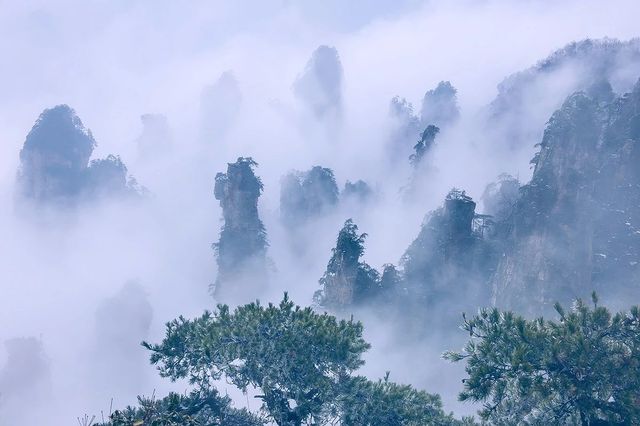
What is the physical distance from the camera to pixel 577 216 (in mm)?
61250

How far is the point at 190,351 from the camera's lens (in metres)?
35.8

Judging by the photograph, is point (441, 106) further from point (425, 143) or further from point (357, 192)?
point (425, 143)

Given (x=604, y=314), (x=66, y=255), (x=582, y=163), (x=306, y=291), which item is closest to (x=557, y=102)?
(x=582, y=163)

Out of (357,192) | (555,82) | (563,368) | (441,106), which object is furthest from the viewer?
(441,106)

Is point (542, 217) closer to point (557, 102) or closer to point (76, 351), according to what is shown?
point (557, 102)

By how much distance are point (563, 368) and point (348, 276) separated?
41.1m

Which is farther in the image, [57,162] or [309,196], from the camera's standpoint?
[57,162]

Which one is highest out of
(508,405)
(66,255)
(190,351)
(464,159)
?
Result: (464,159)

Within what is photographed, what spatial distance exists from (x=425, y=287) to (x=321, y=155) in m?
88.3

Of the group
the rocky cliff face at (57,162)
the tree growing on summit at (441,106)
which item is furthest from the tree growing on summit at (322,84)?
the rocky cliff face at (57,162)

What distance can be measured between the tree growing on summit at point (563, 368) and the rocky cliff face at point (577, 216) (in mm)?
32100

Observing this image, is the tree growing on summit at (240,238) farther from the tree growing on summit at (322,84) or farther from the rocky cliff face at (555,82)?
the tree growing on summit at (322,84)

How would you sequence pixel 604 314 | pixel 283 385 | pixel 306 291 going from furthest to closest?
1. pixel 306 291
2. pixel 283 385
3. pixel 604 314

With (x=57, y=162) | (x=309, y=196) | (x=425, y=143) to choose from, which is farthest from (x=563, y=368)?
(x=57, y=162)
